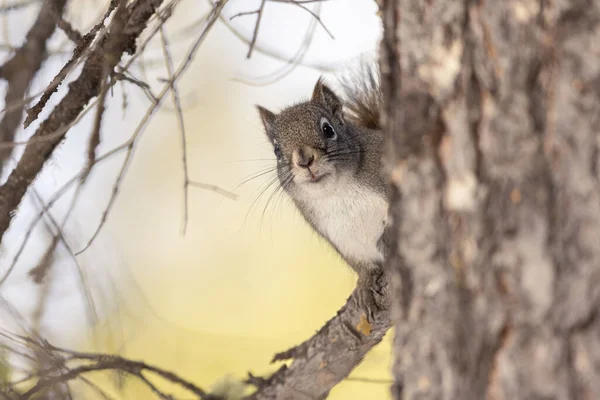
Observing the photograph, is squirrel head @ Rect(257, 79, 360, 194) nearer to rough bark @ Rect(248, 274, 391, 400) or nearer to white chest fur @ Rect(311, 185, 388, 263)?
white chest fur @ Rect(311, 185, 388, 263)

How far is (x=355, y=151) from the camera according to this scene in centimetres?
157

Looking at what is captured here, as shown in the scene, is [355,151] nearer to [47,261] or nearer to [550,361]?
[47,261]

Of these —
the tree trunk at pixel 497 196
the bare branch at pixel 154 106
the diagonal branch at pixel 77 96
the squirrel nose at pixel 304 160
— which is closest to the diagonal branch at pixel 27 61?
the diagonal branch at pixel 77 96

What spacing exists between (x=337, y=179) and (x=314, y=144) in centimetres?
9

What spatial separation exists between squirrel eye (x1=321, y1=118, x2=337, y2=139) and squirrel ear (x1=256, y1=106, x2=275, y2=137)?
18 centimetres

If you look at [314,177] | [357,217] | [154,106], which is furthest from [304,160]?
[154,106]

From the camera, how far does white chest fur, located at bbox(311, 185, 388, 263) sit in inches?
59.3

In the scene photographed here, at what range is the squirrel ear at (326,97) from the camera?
1690 millimetres

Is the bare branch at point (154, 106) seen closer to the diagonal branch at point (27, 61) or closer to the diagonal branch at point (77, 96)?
the diagonal branch at point (77, 96)

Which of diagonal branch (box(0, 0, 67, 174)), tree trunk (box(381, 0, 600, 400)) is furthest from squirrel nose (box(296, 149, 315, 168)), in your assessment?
tree trunk (box(381, 0, 600, 400))

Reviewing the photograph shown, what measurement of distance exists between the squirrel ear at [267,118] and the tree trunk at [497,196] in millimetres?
1066

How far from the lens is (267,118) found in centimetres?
175

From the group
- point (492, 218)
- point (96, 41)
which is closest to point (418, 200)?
point (492, 218)

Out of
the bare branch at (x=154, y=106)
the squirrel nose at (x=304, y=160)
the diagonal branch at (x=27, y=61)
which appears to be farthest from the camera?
the squirrel nose at (x=304, y=160)
